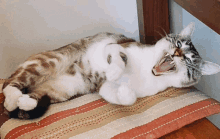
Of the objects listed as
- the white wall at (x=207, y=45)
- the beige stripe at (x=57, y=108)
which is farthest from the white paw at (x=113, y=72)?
the white wall at (x=207, y=45)

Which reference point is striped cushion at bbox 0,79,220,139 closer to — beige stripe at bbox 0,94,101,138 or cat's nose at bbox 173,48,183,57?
beige stripe at bbox 0,94,101,138

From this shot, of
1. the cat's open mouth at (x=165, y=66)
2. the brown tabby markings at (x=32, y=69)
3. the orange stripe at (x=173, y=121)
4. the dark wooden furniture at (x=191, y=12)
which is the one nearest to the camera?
the dark wooden furniture at (x=191, y=12)

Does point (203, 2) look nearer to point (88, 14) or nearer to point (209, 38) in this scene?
point (209, 38)

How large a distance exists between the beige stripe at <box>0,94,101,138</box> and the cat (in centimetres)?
4

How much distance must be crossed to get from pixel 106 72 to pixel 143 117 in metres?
0.35

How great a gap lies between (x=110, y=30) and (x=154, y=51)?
2.54 feet

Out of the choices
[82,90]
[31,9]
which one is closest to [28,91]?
[82,90]

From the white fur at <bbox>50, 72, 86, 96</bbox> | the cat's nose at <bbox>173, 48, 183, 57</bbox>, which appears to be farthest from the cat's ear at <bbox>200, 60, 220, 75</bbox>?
the white fur at <bbox>50, 72, 86, 96</bbox>

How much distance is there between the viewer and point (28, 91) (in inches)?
57.7

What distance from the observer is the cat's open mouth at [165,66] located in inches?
52.6

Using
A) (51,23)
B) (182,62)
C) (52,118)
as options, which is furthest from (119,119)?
(51,23)

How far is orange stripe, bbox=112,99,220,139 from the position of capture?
112cm

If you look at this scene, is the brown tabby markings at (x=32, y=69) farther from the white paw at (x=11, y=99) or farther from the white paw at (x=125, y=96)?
the white paw at (x=125, y=96)

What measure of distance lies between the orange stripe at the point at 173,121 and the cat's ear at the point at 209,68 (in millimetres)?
180
